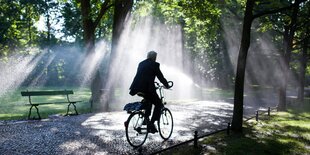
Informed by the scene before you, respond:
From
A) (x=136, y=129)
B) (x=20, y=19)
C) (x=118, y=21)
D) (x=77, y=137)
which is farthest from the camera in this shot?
(x=20, y=19)

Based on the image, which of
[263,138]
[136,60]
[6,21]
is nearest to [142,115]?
[263,138]

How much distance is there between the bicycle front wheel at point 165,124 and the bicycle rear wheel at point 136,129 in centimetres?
66

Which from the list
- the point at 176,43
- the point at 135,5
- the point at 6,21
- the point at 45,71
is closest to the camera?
the point at 135,5

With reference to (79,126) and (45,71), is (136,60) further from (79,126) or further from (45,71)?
(79,126)

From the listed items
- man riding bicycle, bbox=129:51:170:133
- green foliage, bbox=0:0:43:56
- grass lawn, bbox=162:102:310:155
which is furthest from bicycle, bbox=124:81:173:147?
green foliage, bbox=0:0:43:56

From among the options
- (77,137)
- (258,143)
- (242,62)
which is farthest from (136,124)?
(242,62)

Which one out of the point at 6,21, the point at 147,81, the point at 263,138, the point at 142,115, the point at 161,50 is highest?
the point at 6,21

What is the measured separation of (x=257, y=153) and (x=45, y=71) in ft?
131

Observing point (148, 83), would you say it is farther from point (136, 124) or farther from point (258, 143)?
point (258, 143)

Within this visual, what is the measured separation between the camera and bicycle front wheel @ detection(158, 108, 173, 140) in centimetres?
776

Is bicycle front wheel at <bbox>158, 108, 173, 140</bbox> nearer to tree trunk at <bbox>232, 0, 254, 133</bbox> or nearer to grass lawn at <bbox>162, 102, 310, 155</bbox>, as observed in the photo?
grass lawn at <bbox>162, 102, 310, 155</bbox>

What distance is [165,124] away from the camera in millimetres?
7914

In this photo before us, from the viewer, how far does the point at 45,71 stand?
139 ft

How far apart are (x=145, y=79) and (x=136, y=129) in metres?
1.23
